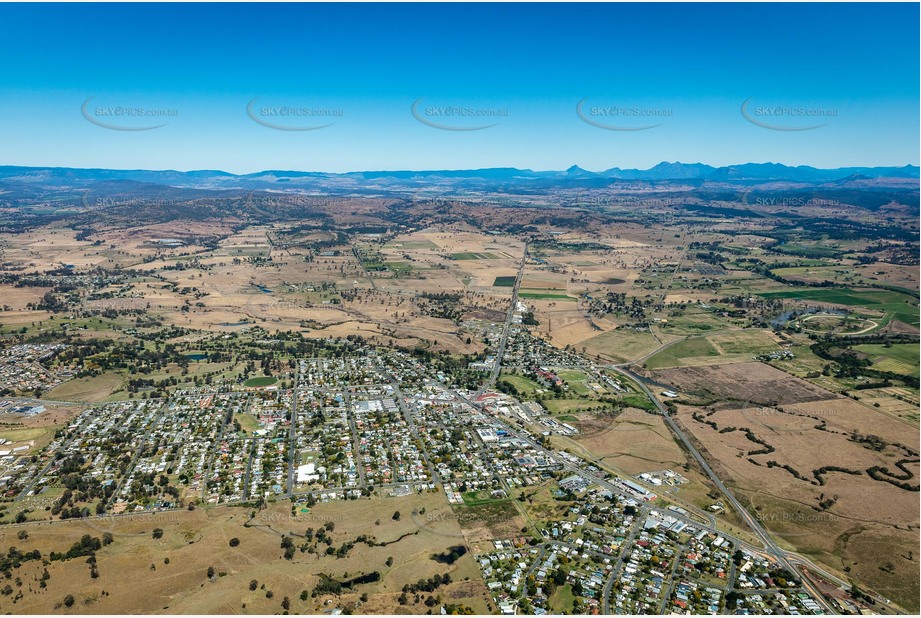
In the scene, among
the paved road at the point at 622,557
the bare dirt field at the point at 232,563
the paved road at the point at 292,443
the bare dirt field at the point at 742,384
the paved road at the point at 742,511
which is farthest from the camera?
the bare dirt field at the point at 742,384

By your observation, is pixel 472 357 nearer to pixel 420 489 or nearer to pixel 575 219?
pixel 420 489

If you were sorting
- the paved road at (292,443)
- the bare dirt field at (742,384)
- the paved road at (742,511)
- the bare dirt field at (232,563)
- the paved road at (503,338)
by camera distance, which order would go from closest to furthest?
the bare dirt field at (232,563) < the paved road at (742,511) < the paved road at (292,443) < the bare dirt field at (742,384) < the paved road at (503,338)

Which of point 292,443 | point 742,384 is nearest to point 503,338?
point 742,384

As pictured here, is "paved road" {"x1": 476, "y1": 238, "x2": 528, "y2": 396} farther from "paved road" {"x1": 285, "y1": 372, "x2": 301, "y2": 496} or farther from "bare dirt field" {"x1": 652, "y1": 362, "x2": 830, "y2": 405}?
"paved road" {"x1": 285, "y1": 372, "x2": 301, "y2": 496}

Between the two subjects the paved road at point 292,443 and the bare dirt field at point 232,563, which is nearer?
the bare dirt field at point 232,563

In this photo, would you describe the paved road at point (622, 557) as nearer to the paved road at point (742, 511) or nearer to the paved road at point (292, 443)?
the paved road at point (742, 511)

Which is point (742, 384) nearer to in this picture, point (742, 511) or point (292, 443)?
point (742, 511)

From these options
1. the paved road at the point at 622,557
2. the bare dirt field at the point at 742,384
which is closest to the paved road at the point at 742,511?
the bare dirt field at the point at 742,384

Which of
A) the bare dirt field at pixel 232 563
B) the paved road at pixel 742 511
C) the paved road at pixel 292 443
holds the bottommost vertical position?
the paved road at pixel 742 511

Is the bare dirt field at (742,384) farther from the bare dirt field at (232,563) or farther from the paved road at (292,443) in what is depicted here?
the paved road at (292,443)

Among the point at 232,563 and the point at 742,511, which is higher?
the point at 232,563

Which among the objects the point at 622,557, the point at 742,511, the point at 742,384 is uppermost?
the point at 742,384

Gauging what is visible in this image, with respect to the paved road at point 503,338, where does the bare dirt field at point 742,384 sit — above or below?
below

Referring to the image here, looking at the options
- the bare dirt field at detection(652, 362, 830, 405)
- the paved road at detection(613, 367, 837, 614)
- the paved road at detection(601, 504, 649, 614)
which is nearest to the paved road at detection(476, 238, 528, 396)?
the paved road at detection(613, 367, 837, 614)
